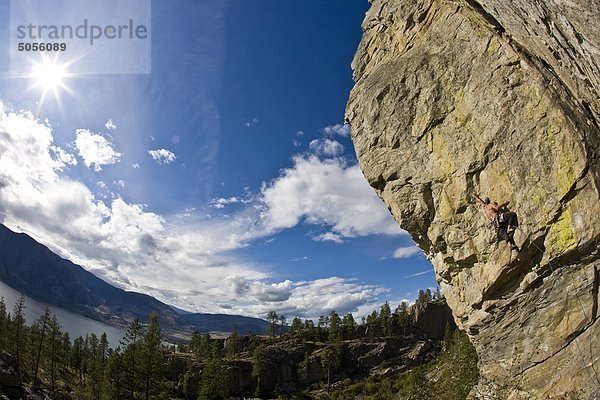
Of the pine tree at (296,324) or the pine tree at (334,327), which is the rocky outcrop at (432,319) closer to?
the pine tree at (334,327)

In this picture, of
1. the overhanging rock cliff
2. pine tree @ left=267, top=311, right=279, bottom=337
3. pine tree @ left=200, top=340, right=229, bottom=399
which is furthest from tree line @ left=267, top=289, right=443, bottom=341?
the overhanging rock cliff

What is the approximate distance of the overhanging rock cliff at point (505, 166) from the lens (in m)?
11.0

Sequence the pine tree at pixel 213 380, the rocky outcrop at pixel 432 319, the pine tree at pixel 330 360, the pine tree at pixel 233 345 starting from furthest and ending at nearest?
the rocky outcrop at pixel 432 319 < the pine tree at pixel 233 345 < the pine tree at pixel 330 360 < the pine tree at pixel 213 380

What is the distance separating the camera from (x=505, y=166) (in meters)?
13.1

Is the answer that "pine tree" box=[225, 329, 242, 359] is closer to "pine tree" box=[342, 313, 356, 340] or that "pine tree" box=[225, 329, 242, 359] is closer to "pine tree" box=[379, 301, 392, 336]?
"pine tree" box=[342, 313, 356, 340]

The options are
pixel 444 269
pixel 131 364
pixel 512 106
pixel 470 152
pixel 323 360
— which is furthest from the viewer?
pixel 323 360

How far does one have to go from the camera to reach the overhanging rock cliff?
11.0m

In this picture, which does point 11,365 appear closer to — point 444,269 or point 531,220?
point 444,269

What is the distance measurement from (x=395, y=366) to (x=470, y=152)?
297 ft

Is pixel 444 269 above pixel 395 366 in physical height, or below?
above

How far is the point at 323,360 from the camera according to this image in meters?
87.2

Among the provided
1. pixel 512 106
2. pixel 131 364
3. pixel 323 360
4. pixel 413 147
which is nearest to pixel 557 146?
pixel 512 106

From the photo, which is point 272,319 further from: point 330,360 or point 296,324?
point 330,360

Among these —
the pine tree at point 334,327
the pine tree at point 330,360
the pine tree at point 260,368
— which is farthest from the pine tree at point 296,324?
the pine tree at point 260,368
